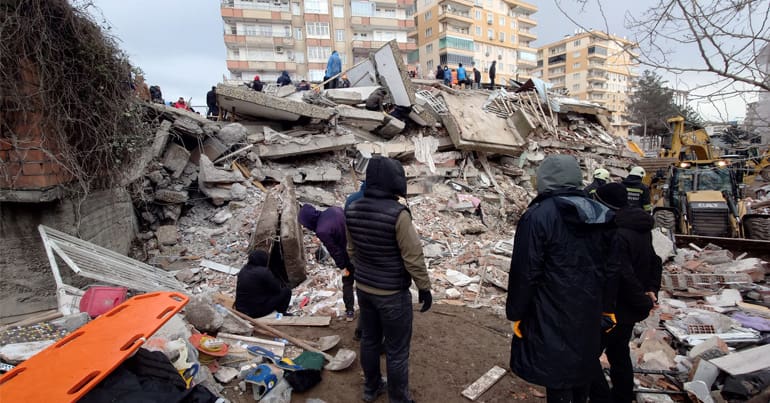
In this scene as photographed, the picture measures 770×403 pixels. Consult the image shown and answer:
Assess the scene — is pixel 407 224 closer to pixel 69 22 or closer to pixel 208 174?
pixel 69 22

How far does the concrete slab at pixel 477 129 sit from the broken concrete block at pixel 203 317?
9048 millimetres

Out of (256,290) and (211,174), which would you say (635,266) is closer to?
(256,290)

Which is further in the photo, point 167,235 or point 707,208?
point 707,208

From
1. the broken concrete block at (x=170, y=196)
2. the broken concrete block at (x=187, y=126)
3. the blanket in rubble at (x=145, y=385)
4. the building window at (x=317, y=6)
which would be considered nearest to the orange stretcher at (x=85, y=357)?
the blanket in rubble at (x=145, y=385)

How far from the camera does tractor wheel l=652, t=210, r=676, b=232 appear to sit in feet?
24.8

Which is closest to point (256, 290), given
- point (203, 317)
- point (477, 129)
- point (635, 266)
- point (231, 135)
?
point (203, 317)

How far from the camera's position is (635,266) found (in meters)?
2.60

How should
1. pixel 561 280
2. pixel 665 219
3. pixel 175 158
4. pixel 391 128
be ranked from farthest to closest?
pixel 391 128 → pixel 665 219 → pixel 175 158 → pixel 561 280

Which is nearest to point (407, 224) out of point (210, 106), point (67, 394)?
point (67, 394)

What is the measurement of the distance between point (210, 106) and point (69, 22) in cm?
887

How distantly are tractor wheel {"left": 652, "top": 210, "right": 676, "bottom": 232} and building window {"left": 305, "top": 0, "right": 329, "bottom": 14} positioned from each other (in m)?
37.6

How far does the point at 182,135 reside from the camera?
23.4 ft

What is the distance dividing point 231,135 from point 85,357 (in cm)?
668

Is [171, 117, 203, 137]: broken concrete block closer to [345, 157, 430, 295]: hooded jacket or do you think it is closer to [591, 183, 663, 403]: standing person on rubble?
[345, 157, 430, 295]: hooded jacket
